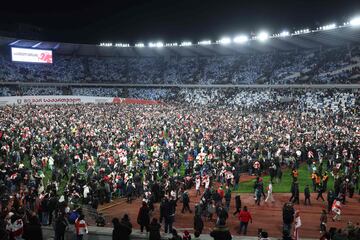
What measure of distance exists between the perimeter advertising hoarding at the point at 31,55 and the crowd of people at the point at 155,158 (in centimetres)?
2415

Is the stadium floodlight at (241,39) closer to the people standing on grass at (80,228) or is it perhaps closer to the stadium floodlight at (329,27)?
the stadium floodlight at (329,27)

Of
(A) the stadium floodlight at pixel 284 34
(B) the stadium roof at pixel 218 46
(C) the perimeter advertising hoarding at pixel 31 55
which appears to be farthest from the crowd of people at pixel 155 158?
(C) the perimeter advertising hoarding at pixel 31 55

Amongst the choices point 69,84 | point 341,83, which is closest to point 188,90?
point 69,84

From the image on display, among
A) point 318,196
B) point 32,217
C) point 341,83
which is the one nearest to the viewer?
point 32,217

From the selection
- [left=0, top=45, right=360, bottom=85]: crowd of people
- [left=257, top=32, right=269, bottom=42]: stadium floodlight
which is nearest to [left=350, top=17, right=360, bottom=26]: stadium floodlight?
[left=0, top=45, right=360, bottom=85]: crowd of people

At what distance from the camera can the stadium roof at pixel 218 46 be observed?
4925cm

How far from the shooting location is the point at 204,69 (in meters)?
65.8

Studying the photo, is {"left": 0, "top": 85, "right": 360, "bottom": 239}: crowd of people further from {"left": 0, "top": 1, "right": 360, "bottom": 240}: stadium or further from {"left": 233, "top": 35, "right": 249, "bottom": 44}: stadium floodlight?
{"left": 233, "top": 35, "right": 249, "bottom": 44}: stadium floodlight

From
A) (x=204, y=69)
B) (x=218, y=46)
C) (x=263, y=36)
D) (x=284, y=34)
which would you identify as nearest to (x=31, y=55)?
(x=204, y=69)

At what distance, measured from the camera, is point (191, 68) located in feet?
222

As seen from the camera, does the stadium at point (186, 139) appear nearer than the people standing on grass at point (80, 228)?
No

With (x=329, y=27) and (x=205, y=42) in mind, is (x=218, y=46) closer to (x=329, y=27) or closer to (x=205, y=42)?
(x=205, y=42)

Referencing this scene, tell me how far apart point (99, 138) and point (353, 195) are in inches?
663

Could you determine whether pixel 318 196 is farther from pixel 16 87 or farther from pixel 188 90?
pixel 16 87
